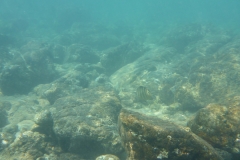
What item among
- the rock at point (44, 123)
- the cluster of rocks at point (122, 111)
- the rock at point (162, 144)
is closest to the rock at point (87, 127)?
the cluster of rocks at point (122, 111)

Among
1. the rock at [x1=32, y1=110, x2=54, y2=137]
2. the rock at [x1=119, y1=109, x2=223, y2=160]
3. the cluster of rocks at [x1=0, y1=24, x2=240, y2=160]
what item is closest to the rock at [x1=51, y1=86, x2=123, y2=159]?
the cluster of rocks at [x1=0, y1=24, x2=240, y2=160]

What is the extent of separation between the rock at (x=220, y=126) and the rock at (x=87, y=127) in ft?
8.91

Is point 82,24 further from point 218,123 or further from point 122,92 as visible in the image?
point 218,123

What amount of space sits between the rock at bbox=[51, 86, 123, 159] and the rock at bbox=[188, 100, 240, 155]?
2.72m

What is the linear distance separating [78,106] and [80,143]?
2231 mm

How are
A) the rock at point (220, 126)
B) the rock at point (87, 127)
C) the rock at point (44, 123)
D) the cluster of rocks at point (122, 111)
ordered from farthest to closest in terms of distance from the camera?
the rock at point (44, 123)
the rock at point (87, 127)
the rock at point (220, 126)
the cluster of rocks at point (122, 111)

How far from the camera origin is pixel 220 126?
445 centimetres

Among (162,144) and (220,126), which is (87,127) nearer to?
(162,144)

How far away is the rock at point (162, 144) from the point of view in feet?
10.8

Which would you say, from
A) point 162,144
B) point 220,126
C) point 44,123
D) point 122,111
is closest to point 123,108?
point 122,111

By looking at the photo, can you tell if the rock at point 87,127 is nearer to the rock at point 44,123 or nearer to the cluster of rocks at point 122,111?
the cluster of rocks at point 122,111

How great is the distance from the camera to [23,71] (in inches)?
539

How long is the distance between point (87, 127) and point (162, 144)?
3.72 meters

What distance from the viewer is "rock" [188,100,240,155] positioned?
432 cm
